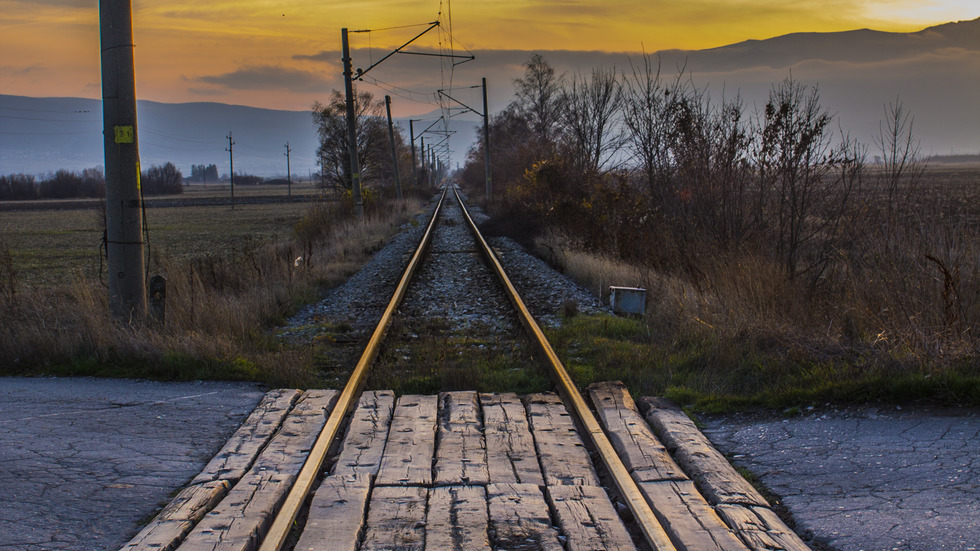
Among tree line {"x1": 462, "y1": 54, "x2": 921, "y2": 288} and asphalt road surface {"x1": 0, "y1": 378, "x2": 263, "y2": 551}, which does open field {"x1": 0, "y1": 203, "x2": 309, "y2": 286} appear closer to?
asphalt road surface {"x1": 0, "y1": 378, "x2": 263, "y2": 551}

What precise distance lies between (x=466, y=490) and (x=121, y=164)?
221 inches

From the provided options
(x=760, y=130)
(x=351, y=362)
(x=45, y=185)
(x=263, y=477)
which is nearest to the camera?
(x=263, y=477)

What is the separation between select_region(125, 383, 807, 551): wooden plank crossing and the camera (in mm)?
3455

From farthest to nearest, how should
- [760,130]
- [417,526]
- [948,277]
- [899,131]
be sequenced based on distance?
[760,130] < [899,131] < [948,277] < [417,526]

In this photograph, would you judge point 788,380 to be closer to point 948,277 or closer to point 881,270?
point 948,277

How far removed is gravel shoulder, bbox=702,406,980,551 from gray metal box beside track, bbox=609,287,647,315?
4431mm

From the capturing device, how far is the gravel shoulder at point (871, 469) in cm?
354

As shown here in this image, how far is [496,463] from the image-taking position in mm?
4500

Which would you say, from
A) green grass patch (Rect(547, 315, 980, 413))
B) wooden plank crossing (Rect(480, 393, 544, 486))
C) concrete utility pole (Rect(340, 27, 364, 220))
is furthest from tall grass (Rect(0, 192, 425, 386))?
concrete utility pole (Rect(340, 27, 364, 220))

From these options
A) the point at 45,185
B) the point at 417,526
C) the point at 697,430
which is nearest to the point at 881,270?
the point at 697,430

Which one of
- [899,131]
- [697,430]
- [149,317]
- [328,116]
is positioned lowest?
[697,430]

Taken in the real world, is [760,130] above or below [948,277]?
above

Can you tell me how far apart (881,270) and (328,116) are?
48242 millimetres

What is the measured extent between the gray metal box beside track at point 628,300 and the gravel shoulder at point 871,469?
4431mm
